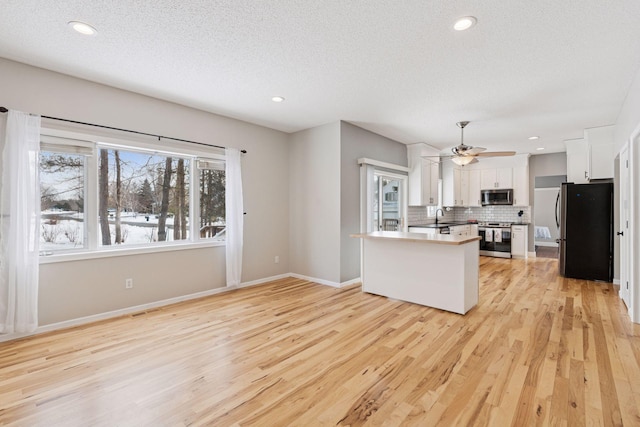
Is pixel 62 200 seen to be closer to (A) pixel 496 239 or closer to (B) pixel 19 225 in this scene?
(B) pixel 19 225

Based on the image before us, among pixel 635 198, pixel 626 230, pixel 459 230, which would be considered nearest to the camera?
pixel 635 198

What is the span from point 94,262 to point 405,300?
12.6 ft

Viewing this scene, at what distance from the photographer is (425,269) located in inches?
152

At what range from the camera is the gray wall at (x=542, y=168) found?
727 centimetres

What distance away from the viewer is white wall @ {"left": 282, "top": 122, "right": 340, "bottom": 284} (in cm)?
490

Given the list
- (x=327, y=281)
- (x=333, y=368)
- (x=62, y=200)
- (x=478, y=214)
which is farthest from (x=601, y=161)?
(x=62, y=200)

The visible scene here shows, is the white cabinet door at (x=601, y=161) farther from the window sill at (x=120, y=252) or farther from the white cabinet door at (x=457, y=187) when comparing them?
the window sill at (x=120, y=252)

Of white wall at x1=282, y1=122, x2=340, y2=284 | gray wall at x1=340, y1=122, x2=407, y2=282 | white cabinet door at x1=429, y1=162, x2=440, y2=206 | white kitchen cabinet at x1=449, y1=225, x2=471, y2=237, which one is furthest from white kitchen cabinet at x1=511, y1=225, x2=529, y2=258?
white wall at x1=282, y1=122, x2=340, y2=284

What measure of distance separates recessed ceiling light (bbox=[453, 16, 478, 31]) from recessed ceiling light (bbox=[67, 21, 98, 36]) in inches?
113

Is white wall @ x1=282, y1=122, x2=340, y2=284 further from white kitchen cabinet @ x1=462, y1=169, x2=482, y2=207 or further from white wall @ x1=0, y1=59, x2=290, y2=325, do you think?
white kitchen cabinet @ x1=462, y1=169, x2=482, y2=207

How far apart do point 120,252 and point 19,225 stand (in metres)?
0.94

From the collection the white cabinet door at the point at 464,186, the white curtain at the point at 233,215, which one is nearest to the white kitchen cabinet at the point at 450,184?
the white cabinet door at the point at 464,186

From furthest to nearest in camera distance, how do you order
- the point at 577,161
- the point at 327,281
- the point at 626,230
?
1. the point at 577,161
2. the point at 327,281
3. the point at 626,230

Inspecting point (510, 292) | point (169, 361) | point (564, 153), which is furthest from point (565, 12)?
point (564, 153)
